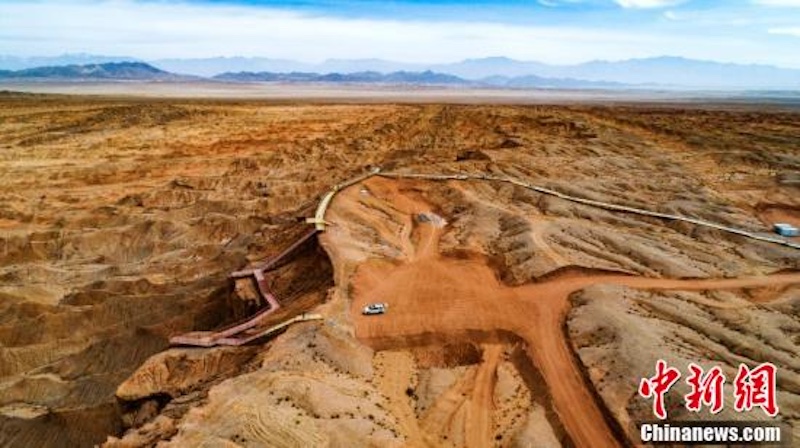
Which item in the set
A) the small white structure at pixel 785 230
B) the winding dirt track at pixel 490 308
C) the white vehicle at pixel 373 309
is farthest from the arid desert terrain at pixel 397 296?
the small white structure at pixel 785 230

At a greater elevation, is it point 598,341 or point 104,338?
point 598,341

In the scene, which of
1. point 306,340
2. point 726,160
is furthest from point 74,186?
point 726,160

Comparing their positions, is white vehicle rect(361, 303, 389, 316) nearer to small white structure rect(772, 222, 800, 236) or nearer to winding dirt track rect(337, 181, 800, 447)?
winding dirt track rect(337, 181, 800, 447)

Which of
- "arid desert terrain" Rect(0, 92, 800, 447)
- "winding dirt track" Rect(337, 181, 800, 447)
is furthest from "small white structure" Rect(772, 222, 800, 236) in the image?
"winding dirt track" Rect(337, 181, 800, 447)

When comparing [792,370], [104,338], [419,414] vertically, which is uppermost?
[792,370]

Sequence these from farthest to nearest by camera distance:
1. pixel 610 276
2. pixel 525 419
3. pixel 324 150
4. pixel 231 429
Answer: pixel 324 150 → pixel 610 276 → pixel 525 419 → pixel 231 429

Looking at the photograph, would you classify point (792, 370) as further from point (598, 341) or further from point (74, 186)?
point (74, 186)

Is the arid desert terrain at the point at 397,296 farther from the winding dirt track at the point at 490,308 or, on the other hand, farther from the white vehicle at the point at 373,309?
the white vehicle at the point at 373,309

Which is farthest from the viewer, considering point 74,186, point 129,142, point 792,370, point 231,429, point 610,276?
point 129,142
